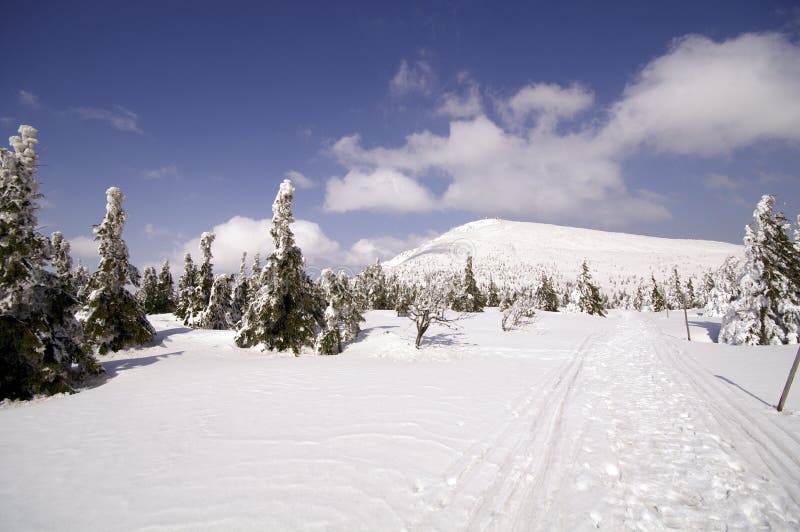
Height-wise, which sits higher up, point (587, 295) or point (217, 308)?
point (217, 308)

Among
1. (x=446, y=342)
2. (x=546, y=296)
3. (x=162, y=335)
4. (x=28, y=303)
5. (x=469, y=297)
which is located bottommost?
(x=446, y=342)

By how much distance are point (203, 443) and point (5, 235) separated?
1131 cm

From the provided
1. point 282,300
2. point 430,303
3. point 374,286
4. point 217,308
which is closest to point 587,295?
point 374,286

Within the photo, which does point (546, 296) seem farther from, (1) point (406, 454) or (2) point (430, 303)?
(1) point (406, 454)

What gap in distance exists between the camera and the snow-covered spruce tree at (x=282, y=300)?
65.0ft

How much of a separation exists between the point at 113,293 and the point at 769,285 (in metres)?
42.4

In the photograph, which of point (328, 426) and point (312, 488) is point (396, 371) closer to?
point (328, 426)

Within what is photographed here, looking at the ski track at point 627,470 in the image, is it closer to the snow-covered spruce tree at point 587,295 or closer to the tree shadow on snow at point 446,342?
the tree shadow on snow at point 446,342

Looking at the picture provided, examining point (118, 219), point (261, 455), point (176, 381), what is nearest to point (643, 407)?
point (261, 455)

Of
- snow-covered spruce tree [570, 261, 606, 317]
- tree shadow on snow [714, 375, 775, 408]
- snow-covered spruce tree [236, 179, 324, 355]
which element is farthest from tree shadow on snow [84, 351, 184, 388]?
snow-covered spruce tree [570, 261, 606, 317]

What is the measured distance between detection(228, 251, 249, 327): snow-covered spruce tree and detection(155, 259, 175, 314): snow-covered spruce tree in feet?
91.0

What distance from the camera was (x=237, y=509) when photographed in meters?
4.40

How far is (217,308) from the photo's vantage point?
31.6 meters

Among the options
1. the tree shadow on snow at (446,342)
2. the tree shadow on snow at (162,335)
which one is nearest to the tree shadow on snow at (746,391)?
the tree shadow on snow at (446,342)
